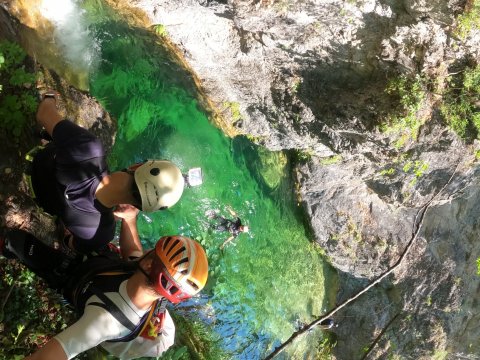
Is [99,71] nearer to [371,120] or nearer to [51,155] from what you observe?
[51,155]

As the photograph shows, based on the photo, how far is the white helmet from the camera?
346 centimetres

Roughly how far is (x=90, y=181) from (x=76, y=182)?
5.1 inches

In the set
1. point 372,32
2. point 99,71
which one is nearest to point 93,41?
point 99,71

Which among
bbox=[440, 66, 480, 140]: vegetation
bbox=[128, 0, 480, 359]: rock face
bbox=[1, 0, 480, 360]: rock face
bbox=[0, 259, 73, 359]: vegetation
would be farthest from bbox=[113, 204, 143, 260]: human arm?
bbox=[440, 66, 480, 140]: vegetation

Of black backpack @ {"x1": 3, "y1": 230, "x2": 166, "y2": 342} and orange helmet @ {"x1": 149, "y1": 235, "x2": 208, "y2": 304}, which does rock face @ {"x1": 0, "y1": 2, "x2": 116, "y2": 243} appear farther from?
orange helmet @ {"x1": 149, "y1": 235, "x2": 208, "y2": 304}

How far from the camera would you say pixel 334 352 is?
10.8 metres

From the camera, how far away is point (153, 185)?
A: 11.3 ft

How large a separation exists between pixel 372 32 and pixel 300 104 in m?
1.83

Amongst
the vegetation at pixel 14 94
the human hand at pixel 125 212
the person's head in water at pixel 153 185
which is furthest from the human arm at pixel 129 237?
the vegetation at pixel 14 94

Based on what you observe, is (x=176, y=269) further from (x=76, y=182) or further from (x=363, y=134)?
(x=363, y=134)

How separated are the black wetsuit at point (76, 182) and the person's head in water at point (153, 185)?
351mm

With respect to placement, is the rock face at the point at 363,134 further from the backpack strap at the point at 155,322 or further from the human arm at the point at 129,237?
the human arm at the point at 129,237

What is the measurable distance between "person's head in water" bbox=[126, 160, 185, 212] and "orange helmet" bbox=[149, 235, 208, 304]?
13.7 inches

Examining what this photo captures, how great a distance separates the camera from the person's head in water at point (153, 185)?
346 cm
